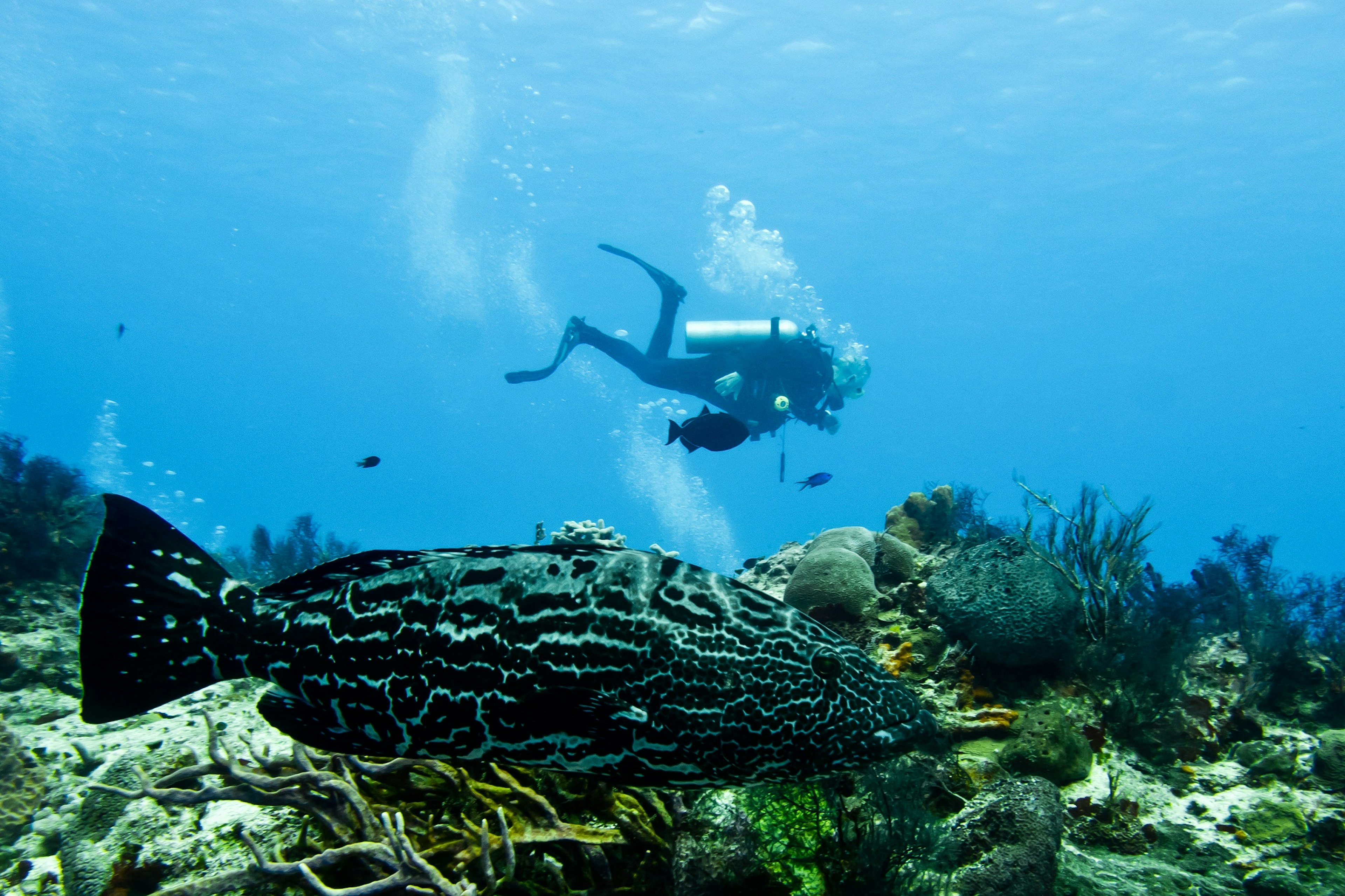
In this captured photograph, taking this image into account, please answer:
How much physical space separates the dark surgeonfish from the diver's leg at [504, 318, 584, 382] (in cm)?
1853

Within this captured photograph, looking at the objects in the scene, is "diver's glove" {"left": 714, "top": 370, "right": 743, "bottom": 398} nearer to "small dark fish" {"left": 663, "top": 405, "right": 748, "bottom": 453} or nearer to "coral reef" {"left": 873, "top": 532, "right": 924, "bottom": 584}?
"small dark fish" {"left": 663, "top": 405, "right": 748, "bottom": 453}

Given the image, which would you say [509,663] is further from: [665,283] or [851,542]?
[665,283]

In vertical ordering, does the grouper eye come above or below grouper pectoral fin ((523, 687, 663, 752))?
above

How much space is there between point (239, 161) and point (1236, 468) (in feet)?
730

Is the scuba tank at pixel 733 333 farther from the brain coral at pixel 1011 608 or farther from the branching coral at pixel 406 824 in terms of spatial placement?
the branching coral at pixel 406 824

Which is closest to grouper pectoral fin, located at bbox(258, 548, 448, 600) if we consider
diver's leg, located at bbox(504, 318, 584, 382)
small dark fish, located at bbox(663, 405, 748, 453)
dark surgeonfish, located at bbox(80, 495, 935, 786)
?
dark surgeonfish, located at bbox(80, 495, 935, 786)

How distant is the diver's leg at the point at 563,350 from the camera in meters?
20.6

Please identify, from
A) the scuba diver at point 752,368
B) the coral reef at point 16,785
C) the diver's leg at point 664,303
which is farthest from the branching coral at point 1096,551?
the diver's leg at point 664,303

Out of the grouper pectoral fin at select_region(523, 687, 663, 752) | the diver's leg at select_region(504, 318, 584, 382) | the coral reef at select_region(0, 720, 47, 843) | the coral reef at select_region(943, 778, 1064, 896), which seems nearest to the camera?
the grouper pectoral fin at select_region(523, 687, 663, 752)

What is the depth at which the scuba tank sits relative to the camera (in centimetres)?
1758

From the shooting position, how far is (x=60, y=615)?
916cm

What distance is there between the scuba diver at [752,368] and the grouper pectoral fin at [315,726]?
14.2m

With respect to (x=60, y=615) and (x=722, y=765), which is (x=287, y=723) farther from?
(x=60, y=615)

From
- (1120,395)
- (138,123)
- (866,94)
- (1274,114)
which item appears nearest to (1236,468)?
(1120,395)
